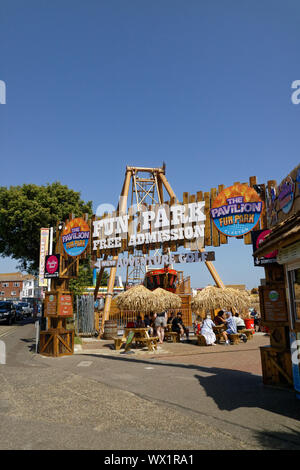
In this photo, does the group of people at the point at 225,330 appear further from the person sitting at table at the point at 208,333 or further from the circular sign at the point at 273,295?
the circular sign at the point at 273,295

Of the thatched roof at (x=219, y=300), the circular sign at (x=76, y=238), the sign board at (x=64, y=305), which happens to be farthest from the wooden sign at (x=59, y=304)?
the thatched roof at (x=219, y=300)

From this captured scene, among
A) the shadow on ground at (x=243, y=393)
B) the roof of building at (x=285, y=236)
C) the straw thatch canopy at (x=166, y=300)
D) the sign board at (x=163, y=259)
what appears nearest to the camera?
the roof of building at (x=285, y=236)

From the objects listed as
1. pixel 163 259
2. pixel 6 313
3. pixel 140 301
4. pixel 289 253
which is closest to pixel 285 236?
pixel 289 253

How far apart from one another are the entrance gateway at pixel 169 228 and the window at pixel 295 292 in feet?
13.3

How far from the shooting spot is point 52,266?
46.3ft

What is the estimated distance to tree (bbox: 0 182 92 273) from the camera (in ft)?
101

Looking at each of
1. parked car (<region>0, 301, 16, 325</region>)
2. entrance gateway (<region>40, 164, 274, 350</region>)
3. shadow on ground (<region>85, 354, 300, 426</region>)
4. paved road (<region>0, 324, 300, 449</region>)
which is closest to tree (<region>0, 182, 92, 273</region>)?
parked car (<region>0, 301, 16, 325</region>)

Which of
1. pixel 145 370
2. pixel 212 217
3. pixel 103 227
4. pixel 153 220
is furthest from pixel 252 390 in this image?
pixel 103 227

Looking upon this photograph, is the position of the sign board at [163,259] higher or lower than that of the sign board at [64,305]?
higher

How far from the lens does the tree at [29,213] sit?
3086 centimetres

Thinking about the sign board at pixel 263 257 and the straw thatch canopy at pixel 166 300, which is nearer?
the sign board at pixel 263 257

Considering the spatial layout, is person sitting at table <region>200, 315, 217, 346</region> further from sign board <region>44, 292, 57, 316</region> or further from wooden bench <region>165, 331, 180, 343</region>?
sign board <region>44, 292, 57, 316</region>

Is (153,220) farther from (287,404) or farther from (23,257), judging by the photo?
(23,257)
